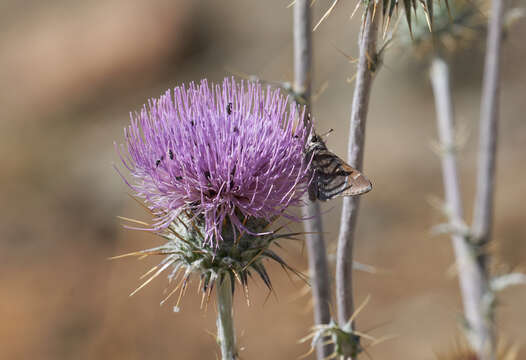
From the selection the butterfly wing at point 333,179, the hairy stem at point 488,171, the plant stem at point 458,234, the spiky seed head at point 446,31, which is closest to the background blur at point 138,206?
the spiky seed head at point 446,31

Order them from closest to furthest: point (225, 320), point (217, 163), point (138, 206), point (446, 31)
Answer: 1. point (217, 163)
2. point (225, 320)
3. point (446, 31)
4. point (138, 206)

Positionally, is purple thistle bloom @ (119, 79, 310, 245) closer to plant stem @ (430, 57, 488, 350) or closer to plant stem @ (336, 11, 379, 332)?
plant stem @ (336, 11, 379, 332)

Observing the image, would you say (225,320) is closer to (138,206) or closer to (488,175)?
(488,175)

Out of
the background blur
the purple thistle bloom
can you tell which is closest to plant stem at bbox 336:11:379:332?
the purple thistle bloom

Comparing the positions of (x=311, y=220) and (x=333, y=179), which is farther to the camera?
(x=311, y=220)

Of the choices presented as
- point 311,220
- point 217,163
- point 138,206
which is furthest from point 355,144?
point 138,206

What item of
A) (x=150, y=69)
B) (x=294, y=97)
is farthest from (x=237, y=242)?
(x=150, y=69)
